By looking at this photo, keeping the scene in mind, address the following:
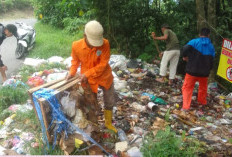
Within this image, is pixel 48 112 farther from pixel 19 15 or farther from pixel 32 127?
pixel 19 15

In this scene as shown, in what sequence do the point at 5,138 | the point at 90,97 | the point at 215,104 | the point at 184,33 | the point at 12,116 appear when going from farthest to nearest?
the point at 184,33, the point at 215,104, the point at 12,116, the point at 5,138, the point at 90,97

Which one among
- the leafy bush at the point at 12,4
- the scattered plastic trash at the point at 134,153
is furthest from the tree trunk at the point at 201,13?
the leafy bush at the point at 12,4

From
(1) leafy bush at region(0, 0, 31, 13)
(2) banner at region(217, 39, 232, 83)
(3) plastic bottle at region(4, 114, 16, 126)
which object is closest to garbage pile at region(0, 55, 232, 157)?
(3) plastic bottle at region(4, 114, 16, 126)

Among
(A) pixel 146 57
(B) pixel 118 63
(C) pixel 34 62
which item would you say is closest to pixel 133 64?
(B) pixel 118 63

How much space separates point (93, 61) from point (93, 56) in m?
0.08

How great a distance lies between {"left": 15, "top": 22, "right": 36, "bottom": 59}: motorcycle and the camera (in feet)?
25.1

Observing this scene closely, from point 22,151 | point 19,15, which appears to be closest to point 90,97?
point 22,151

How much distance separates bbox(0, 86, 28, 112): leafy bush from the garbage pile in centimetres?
47

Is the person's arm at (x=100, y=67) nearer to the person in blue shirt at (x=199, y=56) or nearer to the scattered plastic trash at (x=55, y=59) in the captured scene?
the person in blue shirt at (x=199, y=56)

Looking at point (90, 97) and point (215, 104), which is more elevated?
point (90, 97)

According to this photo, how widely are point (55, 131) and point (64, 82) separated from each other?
0.69m

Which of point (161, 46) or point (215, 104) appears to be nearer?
point (215, 104)

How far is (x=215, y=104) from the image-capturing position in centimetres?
523

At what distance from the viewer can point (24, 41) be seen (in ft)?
25.2
